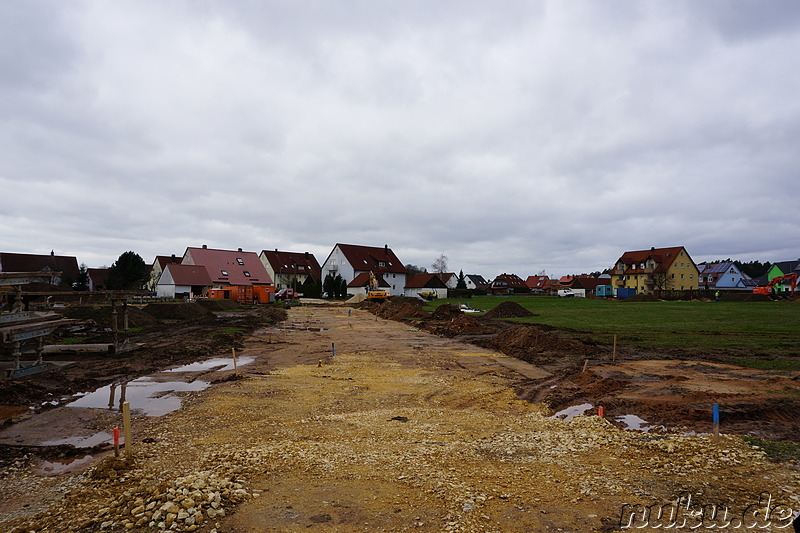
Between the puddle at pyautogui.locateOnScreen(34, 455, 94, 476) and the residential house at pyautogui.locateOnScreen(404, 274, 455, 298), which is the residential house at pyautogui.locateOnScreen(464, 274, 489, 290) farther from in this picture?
the puddle at pyautogui.locateOnScreen(34, 455, 94, 476)

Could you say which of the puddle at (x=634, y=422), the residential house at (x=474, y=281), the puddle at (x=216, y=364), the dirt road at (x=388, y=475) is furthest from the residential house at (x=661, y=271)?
the dirt road at (x=388, y=475)

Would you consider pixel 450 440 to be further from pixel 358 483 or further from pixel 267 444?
pixel 267 444

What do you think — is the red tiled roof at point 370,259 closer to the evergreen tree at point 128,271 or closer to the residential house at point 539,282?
the evergreen tree at point 128,271

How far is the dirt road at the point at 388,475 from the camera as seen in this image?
18.7ft

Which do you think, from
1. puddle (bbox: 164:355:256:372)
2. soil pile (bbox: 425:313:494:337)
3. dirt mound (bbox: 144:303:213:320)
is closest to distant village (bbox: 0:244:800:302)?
dirt mound (bbox: 144:303:213:320)

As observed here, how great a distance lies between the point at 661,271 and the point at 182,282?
9318 cm

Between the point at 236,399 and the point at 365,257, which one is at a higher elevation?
the point at 365,257

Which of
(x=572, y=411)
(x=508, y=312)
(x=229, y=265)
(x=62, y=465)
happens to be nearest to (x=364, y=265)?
(x=229, y=265)

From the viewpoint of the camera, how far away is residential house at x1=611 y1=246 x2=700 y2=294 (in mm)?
96188

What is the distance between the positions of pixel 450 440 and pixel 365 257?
274 feet

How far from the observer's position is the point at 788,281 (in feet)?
260

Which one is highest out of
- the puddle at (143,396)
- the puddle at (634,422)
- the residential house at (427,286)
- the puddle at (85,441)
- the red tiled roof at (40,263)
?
the red tiled roof at (40,263)

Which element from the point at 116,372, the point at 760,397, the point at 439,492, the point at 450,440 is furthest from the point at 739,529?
the point at 116,372

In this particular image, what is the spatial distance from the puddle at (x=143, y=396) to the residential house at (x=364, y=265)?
239ft
